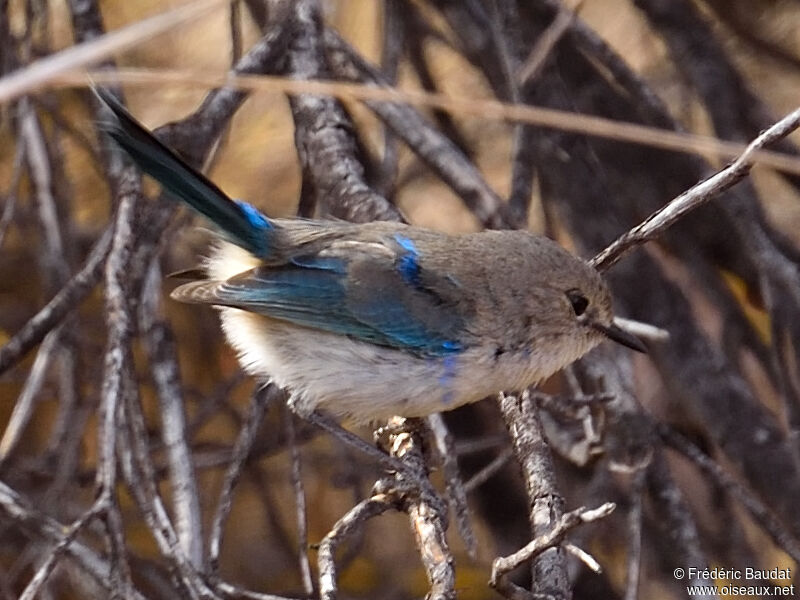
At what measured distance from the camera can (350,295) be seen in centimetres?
247

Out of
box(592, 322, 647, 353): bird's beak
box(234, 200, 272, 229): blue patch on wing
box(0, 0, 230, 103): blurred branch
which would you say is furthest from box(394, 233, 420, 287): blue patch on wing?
box(0, 0, 230, 103): blurred branch

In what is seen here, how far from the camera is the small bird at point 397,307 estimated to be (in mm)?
2371

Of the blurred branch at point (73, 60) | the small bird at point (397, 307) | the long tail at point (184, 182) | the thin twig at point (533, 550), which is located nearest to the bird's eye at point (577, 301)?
the small bird at point (397, 307)

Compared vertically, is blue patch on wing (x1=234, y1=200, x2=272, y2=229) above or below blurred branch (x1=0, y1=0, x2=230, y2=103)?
above

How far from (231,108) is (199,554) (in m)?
1.13

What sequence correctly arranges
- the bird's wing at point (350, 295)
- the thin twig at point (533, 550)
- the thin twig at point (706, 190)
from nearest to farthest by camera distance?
the thin twig at point (533, 550)
the thin twig at point (706, 190)
the bird's wing at point (350, 295)

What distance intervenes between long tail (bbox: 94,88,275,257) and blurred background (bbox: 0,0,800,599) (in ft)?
0.41

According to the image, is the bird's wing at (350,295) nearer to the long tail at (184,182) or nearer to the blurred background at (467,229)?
the long tail at (184,182)

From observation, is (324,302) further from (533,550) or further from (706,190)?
(533,550)

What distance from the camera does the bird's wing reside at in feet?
7.98

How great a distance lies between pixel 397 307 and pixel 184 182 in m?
0.56

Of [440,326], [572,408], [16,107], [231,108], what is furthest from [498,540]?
[16,107]

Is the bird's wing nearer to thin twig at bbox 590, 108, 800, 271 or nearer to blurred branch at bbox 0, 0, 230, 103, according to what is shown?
thin twig at bbox 590, 108, 800, 271

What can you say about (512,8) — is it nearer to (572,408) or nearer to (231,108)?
(231,108)
